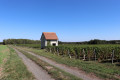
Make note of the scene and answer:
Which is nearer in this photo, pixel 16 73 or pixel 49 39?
→ pixel 16 73

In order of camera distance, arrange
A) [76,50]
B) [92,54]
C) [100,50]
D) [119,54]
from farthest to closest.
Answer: [76,50] < [92,54] < [100,50] < [119,54]

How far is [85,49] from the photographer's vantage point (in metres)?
13.9

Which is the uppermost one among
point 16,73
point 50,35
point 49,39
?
point 50,35

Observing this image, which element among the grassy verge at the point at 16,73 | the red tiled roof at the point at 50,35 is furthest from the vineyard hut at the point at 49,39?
the grassy verge at the point at 16,73

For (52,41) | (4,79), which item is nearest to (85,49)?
(4,79)

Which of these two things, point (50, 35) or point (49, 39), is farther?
point (50, 35)

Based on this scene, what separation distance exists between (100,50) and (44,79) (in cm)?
893

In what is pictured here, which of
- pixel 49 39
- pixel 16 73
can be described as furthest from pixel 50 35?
pixel 16 73

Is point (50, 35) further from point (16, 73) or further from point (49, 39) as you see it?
point (16, 73)

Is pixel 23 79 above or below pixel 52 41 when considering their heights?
below

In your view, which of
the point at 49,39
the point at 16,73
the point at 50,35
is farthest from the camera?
the point at 50,35

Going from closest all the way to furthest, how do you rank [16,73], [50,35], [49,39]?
[16,73], [49,39], [50,35]

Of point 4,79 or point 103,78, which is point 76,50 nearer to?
point 103,78

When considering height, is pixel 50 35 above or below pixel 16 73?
above
